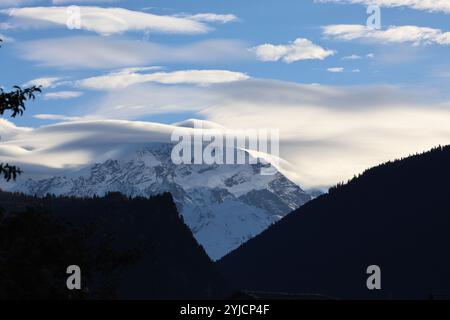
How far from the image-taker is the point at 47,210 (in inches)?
1902
